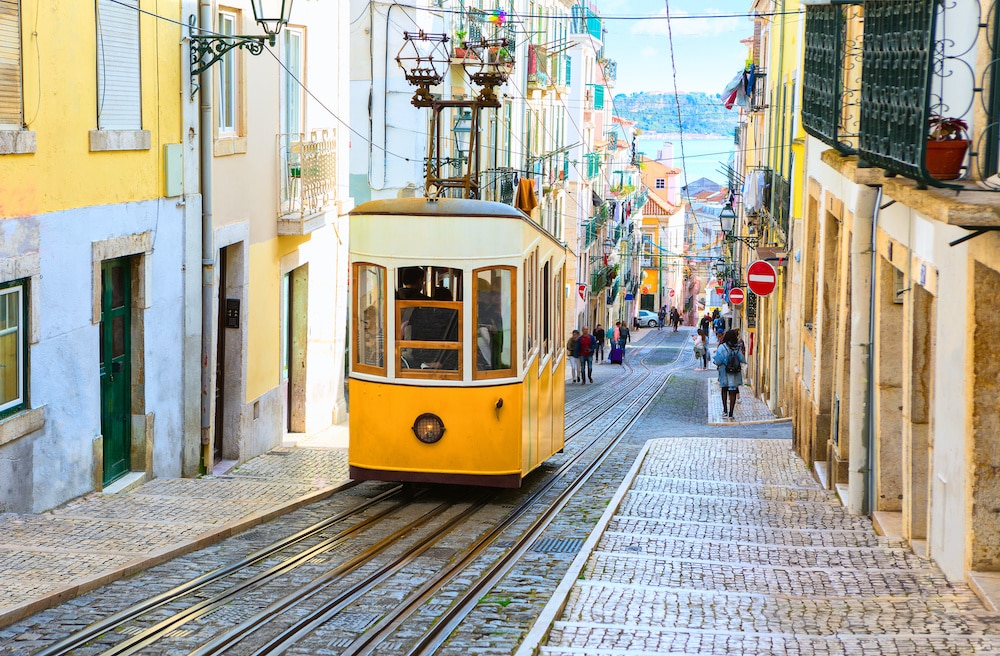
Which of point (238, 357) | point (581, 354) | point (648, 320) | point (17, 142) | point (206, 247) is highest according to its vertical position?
point (17, 142)

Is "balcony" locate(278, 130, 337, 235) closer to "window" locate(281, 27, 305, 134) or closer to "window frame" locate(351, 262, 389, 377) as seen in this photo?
"window" locate(281, 27, 305, 134)

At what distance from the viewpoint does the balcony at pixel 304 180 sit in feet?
51.7

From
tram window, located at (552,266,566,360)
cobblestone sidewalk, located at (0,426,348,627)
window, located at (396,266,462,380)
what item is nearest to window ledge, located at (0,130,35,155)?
cobblestone sidewalk, located at (0,426,348,627)

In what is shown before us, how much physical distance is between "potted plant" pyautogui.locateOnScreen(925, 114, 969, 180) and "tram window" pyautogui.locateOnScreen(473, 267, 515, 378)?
4644mm

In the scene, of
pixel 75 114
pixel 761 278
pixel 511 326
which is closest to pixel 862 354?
pixel 511 326

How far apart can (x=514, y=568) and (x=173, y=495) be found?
3.67 m

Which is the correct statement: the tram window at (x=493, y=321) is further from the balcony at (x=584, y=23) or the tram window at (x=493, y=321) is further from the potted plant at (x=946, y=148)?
the balcony at (x=584, y=23)

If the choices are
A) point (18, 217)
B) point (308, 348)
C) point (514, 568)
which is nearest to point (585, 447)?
point (308, 348)

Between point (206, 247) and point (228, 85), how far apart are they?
209 cm

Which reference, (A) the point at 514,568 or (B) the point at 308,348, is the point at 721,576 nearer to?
(A) the point at 514,568

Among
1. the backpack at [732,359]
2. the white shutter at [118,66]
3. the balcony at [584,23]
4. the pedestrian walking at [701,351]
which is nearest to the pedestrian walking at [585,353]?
the pedestrian walking at [701,351]

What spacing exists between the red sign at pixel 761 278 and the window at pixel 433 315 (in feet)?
36.5

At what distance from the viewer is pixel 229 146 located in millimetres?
13570

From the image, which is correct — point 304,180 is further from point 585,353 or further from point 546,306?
point 585,353
